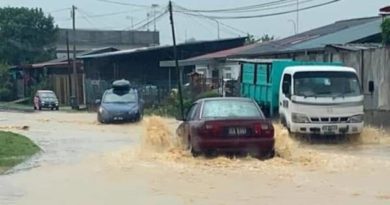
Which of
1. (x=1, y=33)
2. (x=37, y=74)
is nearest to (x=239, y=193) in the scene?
(x=37, y=74)

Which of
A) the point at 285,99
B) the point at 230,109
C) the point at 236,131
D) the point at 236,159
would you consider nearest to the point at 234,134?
the point at 236,131

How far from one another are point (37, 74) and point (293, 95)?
60.7 m

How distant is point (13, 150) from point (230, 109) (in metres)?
6.68

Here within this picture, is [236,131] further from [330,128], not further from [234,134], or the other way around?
[330,128]

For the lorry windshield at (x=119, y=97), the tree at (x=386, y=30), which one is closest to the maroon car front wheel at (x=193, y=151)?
the tree at (x=386, y=30)

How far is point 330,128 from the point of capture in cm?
2206

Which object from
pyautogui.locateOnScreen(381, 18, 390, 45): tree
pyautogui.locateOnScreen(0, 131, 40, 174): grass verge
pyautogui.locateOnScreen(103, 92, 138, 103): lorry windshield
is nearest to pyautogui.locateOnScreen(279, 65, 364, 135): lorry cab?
pyautogui.locateOnScreen(381, 18, 390, 45): tree

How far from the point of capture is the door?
75.6 feet

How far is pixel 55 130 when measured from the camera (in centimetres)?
3350

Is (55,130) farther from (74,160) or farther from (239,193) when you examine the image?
(239,193)

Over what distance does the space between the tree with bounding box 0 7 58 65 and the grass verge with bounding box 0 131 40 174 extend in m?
60.9

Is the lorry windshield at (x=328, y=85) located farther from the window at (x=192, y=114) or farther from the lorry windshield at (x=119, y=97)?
the lorry windshield at (x=119, y=97)

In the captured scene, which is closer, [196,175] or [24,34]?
[196,175]

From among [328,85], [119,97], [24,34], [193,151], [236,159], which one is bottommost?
[236,159]
